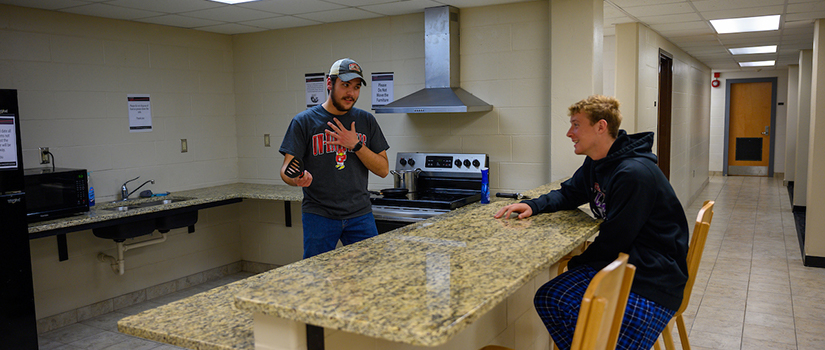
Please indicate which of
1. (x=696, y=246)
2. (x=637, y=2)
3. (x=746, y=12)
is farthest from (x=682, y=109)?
(x=696, y=246)

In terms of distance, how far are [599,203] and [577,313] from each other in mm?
479

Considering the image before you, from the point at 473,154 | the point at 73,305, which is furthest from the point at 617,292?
the point at 73,305

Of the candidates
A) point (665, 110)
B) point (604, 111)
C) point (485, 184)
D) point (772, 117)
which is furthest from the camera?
point (772, 117)

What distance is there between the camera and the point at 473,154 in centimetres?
423

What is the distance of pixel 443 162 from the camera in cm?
433

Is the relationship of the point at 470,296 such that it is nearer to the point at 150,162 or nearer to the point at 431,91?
the point at 431,91

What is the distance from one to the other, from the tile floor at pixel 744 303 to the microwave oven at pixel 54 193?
2.76 ft

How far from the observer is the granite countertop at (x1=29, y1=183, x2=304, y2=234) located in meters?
3.42

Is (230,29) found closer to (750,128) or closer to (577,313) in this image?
(577,313)

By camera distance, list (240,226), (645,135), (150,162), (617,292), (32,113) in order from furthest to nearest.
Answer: (240,226)
(150,162)
(32,113)
(645,135)
(617,292)

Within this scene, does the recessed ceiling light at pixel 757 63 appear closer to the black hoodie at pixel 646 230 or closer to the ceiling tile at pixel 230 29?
the ceiling tile at pixel 230 29

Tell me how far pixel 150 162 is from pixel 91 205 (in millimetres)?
663

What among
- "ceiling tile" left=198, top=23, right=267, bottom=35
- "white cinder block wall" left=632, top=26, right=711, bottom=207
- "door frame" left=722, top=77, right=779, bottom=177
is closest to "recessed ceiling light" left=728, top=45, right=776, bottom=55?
"white cinder block wall" left=632, top=26, right=711, bottom=207

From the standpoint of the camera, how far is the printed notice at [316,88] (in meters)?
4.89
